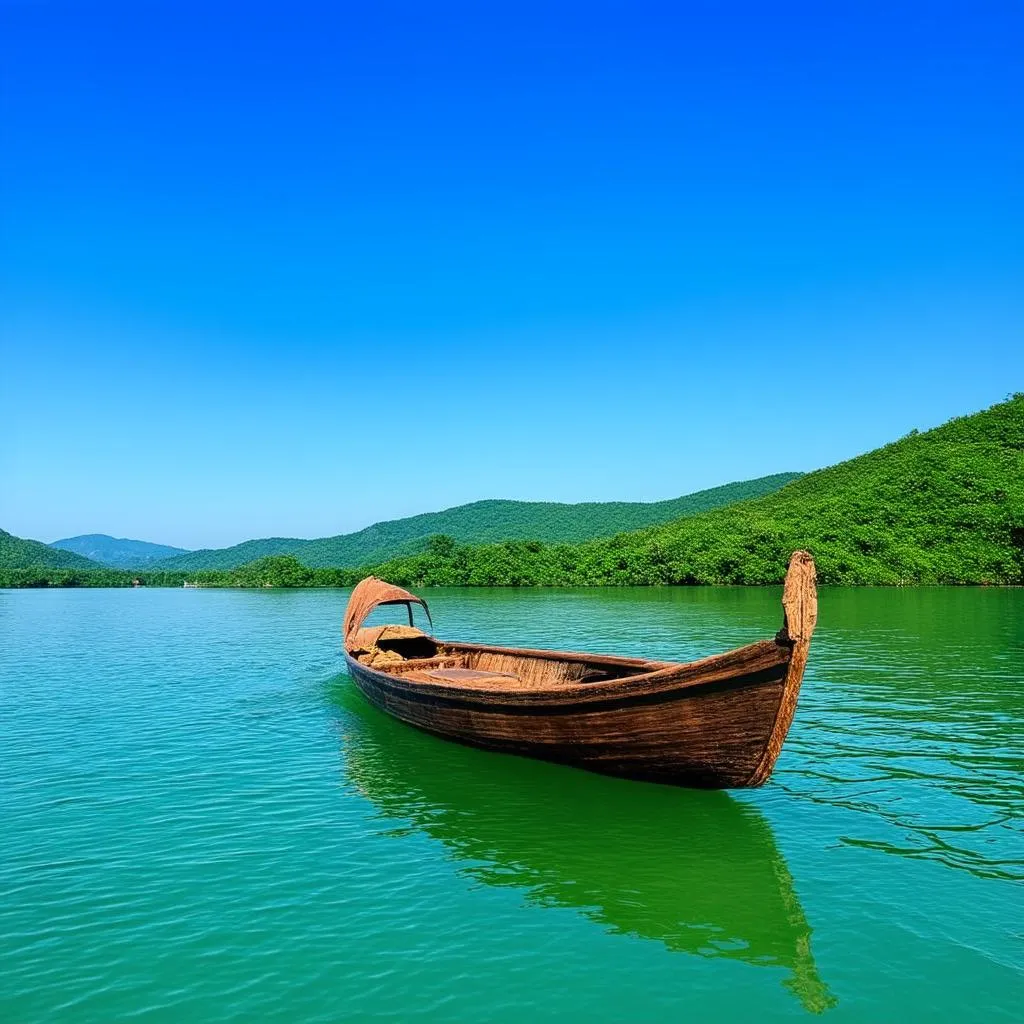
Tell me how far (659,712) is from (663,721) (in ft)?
0.42

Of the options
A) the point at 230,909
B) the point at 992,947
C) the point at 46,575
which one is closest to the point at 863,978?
the point at 992,947

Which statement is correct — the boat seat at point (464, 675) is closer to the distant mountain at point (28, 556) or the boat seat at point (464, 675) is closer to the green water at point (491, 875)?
the green water at point (491, 875)

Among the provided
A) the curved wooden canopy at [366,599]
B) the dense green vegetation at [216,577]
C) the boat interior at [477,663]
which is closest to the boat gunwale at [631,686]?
the boat interior at [477,663]

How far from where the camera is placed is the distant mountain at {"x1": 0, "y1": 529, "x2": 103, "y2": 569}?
148 meters

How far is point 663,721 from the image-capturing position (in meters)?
9.74

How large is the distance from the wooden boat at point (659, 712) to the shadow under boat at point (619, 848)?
1.49ft

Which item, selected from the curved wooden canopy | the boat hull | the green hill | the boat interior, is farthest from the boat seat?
the green hill

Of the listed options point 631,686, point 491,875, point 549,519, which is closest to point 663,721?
point 631,686

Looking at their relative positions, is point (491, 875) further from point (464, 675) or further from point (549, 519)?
point (549, 519)

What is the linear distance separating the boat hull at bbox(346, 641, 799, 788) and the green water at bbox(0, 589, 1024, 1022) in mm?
492

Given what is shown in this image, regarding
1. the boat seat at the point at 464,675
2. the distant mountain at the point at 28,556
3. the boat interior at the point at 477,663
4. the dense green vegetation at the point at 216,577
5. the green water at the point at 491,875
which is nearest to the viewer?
the green water at the point at 491,875

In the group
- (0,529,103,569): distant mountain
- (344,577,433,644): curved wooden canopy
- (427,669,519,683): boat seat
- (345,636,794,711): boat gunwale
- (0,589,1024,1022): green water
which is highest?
(0,529,103,569): distant mountain

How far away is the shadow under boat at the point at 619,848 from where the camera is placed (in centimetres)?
699

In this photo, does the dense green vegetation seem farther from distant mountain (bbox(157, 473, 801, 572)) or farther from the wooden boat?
the wooden boat
